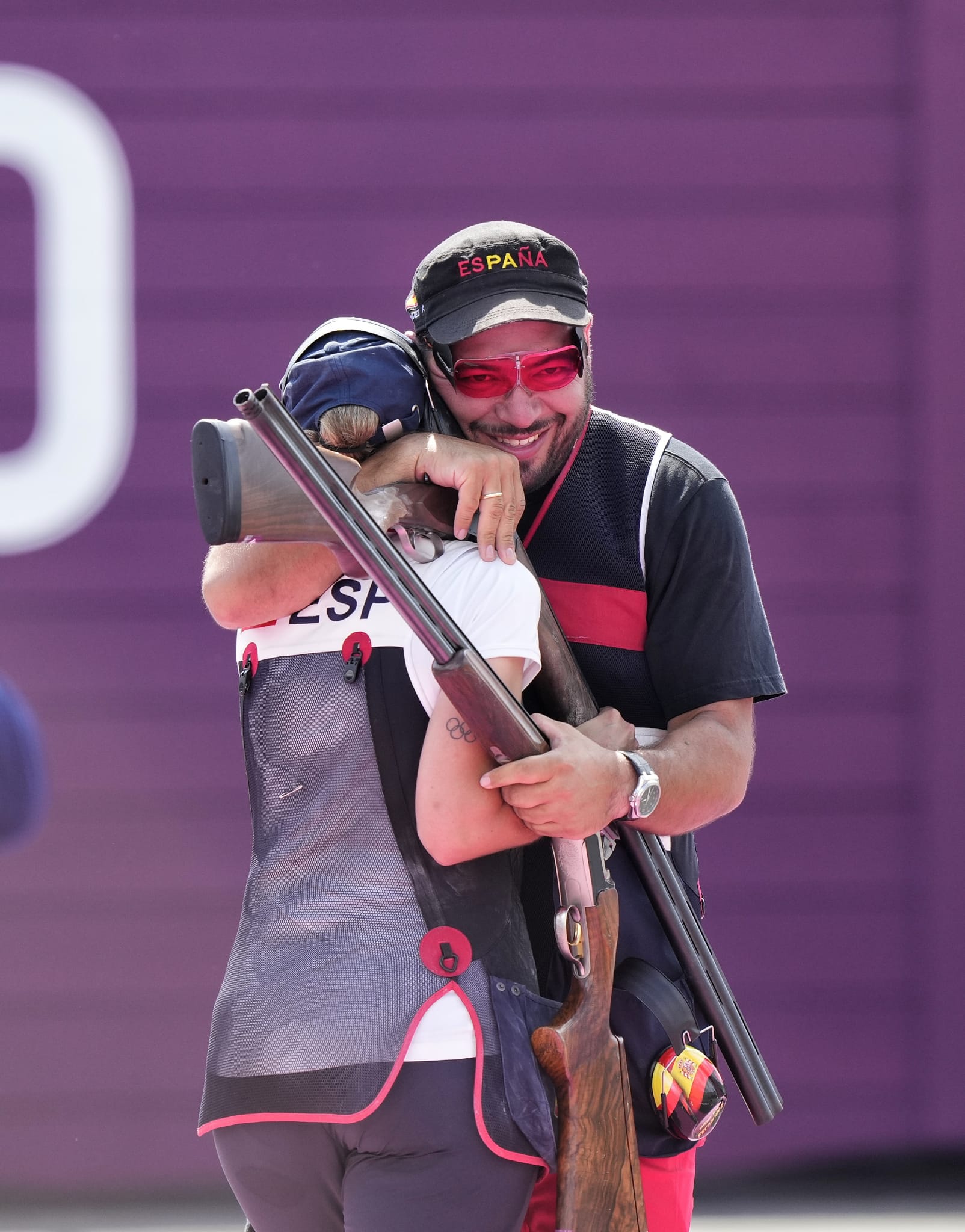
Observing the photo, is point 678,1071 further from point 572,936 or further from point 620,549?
point 620,549

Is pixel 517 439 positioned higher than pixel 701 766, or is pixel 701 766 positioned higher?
pixel 517 439

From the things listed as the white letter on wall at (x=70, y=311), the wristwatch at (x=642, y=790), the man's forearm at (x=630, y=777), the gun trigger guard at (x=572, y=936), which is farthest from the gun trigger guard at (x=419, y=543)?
the white letter on wall at (x=70, y=311)

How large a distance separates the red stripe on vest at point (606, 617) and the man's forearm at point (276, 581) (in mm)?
455

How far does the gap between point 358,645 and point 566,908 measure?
424 millimetres

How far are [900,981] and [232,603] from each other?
8.78ft

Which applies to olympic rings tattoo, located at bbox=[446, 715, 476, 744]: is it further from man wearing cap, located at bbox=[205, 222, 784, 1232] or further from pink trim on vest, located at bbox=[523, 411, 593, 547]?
pink trim on vest, located at bbox=[523, 411, 593, 547]

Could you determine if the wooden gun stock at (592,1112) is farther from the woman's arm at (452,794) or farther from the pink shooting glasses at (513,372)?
the pink shooting glasses at (513,372)

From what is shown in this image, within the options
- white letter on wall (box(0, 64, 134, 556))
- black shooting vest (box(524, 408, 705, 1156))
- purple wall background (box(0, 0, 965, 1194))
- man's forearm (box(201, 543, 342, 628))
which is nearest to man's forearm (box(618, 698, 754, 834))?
black shooting vest (box(524, 408, 705, 1156))

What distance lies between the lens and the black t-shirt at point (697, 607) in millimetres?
1979

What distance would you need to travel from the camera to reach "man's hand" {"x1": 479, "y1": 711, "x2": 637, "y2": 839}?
1.61 meters

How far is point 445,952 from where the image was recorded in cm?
158

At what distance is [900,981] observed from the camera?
12.5 ft

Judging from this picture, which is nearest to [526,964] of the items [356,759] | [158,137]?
[356,759]

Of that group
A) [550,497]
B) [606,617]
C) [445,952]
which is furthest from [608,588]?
[445,952]
